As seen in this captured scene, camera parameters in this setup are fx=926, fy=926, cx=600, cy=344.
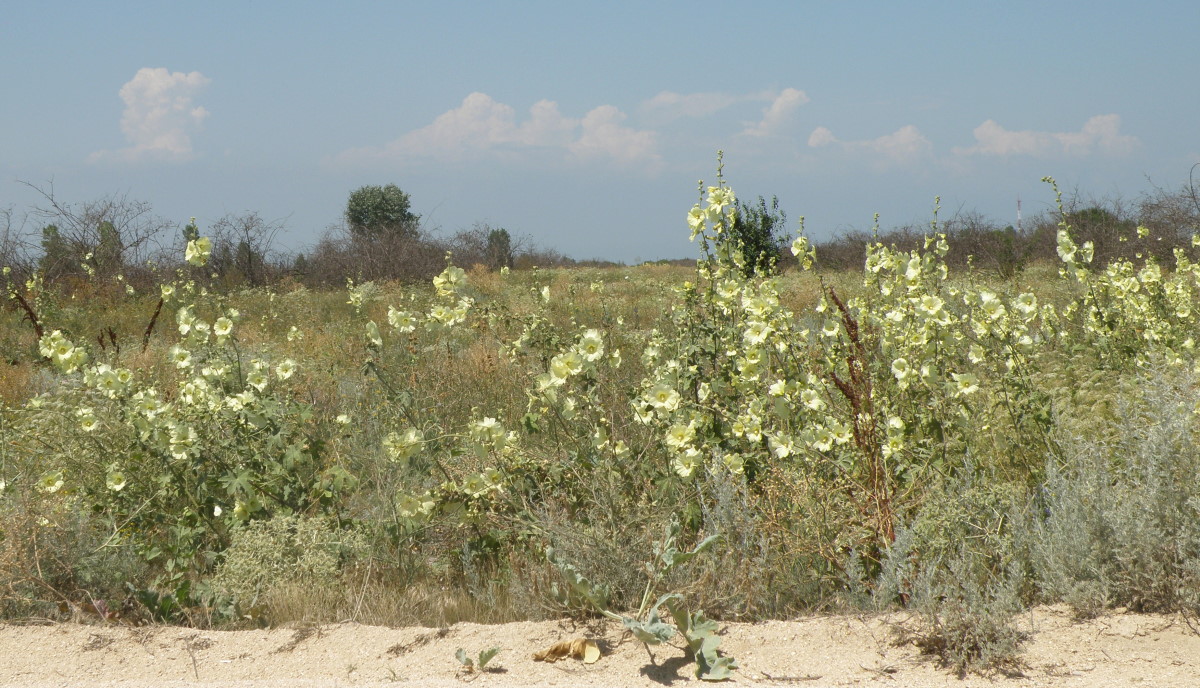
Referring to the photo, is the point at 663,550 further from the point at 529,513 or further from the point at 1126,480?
the point at 1126,480

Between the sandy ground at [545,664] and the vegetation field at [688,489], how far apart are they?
83mm

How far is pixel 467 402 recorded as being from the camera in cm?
589

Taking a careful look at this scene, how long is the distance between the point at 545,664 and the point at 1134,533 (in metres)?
1.69

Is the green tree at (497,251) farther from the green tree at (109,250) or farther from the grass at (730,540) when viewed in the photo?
the grass at (730,540)

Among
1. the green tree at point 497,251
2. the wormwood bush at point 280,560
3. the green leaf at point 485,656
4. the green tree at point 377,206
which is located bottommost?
the green leaf at point 485,656

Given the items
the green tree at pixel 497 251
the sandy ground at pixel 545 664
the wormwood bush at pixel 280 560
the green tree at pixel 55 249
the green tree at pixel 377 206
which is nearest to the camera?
the sandy ground at pixel 545 664

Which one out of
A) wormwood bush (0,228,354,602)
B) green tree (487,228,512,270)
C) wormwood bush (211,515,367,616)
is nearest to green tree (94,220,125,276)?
green tree (487,228,512,270)

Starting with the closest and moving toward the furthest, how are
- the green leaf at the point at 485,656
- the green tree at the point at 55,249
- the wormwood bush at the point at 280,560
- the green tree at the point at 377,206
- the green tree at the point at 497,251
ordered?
the green leaf at the point at 485,656
the wormwood bush at the point at 280,560
the green tree at the point at 55,249
the green tree at the point at 497,251
the green tree at the point at 377,206

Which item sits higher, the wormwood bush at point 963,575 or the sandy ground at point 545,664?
the wormwood bush at point 963,575

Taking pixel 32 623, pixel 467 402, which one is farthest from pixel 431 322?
pixel 467 402

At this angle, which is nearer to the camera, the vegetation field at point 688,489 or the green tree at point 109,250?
the vegetation field at point 688,489

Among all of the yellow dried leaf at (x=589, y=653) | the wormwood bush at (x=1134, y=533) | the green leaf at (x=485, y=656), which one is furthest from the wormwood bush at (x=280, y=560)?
the wormwood bush at (x=1134, y=533)

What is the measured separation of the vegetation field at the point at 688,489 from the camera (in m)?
2.71

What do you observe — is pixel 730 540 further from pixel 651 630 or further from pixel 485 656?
pixel 485 656
